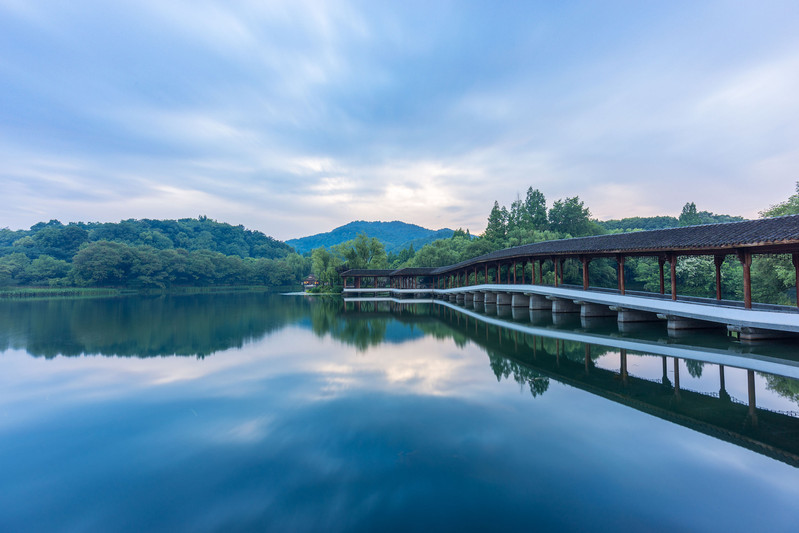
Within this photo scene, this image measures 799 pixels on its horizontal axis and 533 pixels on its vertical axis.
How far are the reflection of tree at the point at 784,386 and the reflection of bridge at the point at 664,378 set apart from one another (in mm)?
310

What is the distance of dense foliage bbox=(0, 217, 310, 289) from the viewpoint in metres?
53.2

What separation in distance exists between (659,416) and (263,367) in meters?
9.72

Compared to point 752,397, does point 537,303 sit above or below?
above

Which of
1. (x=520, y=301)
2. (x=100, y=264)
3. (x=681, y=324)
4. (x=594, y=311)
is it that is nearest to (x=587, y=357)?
(x=681, y=324)

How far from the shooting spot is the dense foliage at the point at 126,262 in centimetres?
5316

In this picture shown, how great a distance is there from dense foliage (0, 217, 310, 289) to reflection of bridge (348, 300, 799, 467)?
63.5 metres

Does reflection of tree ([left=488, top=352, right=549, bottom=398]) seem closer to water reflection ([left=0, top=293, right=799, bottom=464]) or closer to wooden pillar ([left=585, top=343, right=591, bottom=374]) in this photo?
water reflection ([left=0, top=293, right=799, bottom=464])

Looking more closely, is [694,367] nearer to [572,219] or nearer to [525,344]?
[525,344]

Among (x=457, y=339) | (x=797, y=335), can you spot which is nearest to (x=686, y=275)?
(x=797, y=335)

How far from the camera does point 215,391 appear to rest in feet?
27.1

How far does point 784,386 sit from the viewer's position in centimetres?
730

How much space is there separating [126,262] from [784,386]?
73.0 meters

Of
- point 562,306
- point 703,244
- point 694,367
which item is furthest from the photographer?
point 562,306

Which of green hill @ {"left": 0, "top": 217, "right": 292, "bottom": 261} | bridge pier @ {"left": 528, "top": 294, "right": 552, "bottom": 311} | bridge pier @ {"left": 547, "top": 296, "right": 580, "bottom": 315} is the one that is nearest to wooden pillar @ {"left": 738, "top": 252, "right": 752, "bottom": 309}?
bridge pier @ {"left": 547, "top": 296, "right": 580, "bottom": 315}
